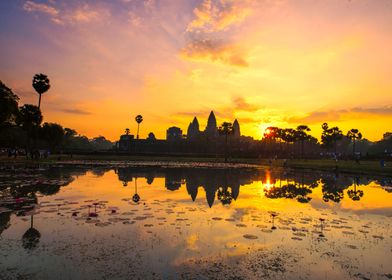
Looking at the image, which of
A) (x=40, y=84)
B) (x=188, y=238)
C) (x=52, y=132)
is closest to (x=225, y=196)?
(x=188, y=238)

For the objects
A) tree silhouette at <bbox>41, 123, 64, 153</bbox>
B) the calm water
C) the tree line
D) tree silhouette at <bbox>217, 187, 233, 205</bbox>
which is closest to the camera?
the calm water

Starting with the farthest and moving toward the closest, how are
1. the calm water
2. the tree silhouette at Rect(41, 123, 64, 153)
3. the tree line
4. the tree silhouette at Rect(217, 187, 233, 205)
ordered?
1. the tree silhouette at Rect(41, 123, 64, 153)
2. the tree line
3. the tree silhouette at Rect(217, 187, 233, 205)
4. the calm water

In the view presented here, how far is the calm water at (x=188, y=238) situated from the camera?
8.16 metres

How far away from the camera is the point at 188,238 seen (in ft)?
36.1

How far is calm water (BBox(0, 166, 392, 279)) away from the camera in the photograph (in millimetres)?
8156

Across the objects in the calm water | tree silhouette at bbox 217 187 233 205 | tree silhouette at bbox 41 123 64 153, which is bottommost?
the calm water

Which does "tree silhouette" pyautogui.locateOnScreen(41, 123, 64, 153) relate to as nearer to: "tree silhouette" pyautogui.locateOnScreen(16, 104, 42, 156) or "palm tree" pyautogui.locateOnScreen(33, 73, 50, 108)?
"tree silhouette" pyautogui.locateOnScreen(16, 104, 42, 156)

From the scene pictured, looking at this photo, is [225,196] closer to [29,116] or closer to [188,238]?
[188,238]

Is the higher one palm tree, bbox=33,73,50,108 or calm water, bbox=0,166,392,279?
palm tree, bbox=33,73,50,108

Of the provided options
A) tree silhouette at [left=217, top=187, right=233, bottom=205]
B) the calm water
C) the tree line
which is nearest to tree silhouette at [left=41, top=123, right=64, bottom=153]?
the tree line

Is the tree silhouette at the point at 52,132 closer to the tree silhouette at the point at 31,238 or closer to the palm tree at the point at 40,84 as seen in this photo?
the palm tree at the point at 40,84

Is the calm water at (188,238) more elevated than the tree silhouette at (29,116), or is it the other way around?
the tree silhouette at (29,116)

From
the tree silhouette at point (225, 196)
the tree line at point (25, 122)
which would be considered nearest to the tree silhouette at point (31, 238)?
the tree silhouette at point (225, 196)

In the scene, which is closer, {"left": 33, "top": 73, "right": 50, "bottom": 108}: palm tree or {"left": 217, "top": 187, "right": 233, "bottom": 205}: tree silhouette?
{"left": 217, "top": 187, "right": 233, "bottom": 205}: tree silhouette
